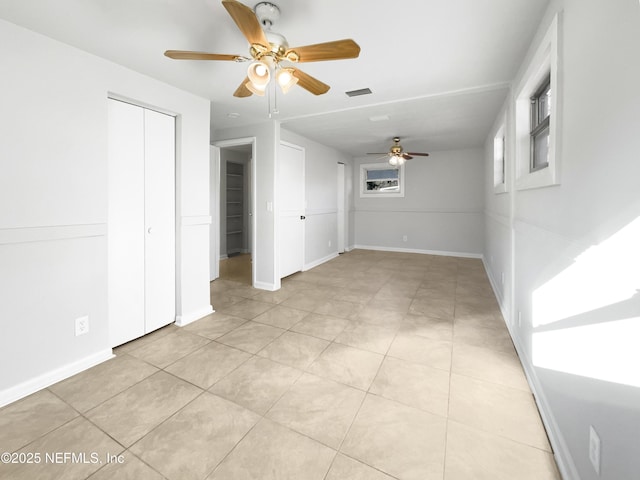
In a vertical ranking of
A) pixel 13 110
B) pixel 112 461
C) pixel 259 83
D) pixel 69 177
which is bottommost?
pixel 112 461

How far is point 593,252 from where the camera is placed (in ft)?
3.60

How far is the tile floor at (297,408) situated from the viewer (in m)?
1.35

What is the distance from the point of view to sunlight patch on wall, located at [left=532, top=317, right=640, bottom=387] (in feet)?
2.84

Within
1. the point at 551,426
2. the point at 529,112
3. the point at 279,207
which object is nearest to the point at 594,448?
the point at 551,426

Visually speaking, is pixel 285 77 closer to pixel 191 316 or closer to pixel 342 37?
pixel 342 37

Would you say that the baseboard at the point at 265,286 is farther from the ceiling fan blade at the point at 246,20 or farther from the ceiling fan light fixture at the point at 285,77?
the ceiling fan blade at the point at 246,20

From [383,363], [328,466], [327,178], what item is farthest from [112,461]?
[327,178]

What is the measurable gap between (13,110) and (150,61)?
3.24 feet

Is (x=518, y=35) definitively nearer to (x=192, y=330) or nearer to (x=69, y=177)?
(x=69, y=177)

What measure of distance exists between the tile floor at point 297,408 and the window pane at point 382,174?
4.80m

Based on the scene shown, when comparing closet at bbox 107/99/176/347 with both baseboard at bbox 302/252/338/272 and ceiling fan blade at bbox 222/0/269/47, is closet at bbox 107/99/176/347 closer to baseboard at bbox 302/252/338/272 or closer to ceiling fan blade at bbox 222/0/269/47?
ceiling fan blade at bbox 222/0/269/47

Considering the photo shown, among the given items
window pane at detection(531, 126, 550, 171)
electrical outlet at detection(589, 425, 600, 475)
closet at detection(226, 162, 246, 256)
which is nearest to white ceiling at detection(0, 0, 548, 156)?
window pane at detection(531, 126, 550, 171)

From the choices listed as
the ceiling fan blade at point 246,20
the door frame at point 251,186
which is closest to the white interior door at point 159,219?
the door frame at point 251,186

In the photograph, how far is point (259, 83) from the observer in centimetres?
182
